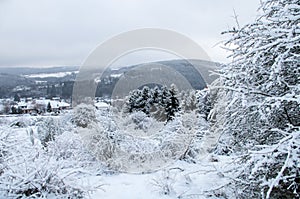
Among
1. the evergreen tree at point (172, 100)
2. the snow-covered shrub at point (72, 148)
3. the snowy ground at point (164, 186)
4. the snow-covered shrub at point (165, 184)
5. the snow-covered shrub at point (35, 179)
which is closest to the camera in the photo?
the snow-covered shrub at point (35, 179)

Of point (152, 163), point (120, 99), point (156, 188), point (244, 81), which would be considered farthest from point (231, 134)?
point (120, 99)

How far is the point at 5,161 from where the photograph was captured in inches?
195

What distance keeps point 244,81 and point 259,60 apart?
0.96 ft

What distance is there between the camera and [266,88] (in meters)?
3.10

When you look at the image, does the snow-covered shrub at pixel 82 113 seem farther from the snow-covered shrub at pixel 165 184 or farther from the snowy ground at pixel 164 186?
the snow-covered shrub at pixel 165 184

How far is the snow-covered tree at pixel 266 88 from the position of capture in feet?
9.93

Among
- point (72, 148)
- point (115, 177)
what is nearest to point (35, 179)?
point (115, 177)

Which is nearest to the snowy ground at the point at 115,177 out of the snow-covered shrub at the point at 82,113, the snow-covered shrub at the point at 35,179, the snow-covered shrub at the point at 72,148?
the snow-covered shrub at the point at 35,179

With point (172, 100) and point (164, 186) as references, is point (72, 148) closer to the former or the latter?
point (164, 186)

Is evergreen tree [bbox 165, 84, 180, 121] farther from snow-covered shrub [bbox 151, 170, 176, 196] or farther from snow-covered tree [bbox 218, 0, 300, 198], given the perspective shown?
snow-covered tree [bbox 218, 0, 300, 198]

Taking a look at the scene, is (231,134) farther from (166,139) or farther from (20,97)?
(20,97)

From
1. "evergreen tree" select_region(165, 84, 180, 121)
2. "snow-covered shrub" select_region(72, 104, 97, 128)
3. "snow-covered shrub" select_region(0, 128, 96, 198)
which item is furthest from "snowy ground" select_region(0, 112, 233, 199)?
"evergreen tree" select_region(165, 84, 180, 121)

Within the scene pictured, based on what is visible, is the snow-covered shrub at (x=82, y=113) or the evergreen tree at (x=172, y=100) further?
the evergreen tree at (x=172, y=100)

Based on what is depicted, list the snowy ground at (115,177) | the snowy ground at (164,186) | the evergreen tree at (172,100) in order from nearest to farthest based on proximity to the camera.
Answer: the snowy ground at (115,177)
the snowy ground at (164,186)
the evergreen tree at (172,100)
